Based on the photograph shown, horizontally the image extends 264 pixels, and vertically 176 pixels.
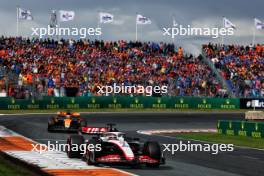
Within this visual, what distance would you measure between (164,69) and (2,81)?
14838 mm

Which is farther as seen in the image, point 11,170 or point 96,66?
point 96,66

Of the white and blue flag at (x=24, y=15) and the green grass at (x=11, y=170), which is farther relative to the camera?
the white and blue flag at (x=24, y=15)

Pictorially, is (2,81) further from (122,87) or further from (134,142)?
(134,142)

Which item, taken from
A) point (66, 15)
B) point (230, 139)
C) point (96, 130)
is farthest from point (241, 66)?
point (96, 130)

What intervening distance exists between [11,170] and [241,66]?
46393 mm

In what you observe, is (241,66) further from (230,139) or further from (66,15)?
(230,139)

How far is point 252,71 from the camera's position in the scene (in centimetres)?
5841

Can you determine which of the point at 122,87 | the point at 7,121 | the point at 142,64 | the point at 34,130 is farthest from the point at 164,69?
the point at 34,130

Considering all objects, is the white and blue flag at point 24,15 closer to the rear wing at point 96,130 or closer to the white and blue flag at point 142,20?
the white and blue flag at point 142,20

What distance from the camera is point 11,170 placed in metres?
14.5

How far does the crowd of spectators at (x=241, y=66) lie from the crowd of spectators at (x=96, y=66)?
138 cm

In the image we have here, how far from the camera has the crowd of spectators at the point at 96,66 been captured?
163ft

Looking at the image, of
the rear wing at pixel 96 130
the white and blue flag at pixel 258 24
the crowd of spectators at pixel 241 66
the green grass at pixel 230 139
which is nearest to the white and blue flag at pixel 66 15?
the crowd of spectators at pixel 241 66

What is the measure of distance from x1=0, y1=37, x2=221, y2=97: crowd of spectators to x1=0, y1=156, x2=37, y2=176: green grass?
32284mm
